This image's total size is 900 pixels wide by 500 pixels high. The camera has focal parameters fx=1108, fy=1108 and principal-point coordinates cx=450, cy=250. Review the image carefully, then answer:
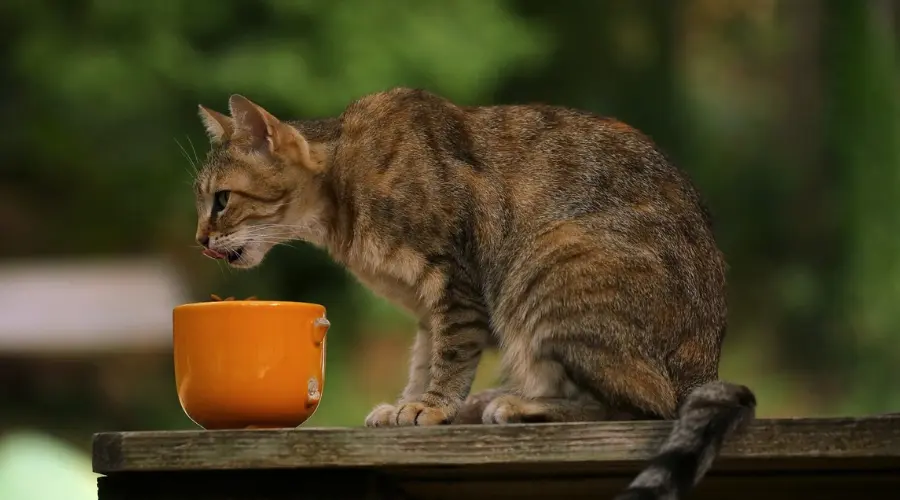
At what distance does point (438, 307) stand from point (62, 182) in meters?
2.88

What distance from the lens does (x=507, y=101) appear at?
390 centimetres

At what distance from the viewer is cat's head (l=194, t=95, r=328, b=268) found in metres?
1.73

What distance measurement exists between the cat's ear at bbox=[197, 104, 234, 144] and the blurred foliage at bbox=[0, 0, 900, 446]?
1.78 meters

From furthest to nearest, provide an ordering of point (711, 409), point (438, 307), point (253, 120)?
1. point (253, 120)
2. point (438, 307)
3. point (711, 409)

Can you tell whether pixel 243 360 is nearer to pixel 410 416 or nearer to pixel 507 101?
pixel 410 416

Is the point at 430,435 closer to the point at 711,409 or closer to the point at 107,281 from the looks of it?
the point at 711,409

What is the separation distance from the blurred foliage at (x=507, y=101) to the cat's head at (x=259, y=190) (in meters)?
1.87

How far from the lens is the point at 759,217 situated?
396 cm

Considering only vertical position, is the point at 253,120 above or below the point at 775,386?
above

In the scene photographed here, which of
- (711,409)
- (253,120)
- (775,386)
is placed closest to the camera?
(711,409)

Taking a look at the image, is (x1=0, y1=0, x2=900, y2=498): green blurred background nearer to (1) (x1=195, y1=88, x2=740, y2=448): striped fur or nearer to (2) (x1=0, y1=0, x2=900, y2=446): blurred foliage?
(2) (x1=0, y1=0, x2=900, y2=446): blurred foliage

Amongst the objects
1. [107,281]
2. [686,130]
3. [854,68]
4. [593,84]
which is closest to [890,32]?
[854,68]

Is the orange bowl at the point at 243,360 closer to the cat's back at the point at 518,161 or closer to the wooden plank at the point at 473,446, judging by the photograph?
the wooden plank at the point at 473,446

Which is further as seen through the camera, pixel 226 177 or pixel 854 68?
pixel 854 68
